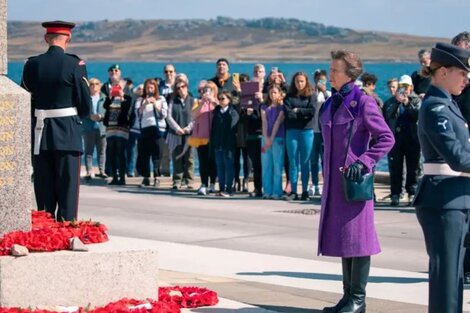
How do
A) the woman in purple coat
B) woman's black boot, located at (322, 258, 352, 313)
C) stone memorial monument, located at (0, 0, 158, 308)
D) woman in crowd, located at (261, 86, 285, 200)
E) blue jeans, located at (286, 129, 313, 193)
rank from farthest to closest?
woman in crowd, located at (261, 86, 285, 200) → blue jeans, located at (286, 129, 313, 193) → woman's black boot, located at (322, 258, 352, 313) → the woman in purple coat → stone memorial monument, located at (0, 0, 158, 308)

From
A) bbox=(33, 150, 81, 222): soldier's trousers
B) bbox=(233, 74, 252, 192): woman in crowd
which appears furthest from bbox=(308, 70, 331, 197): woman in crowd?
bbox=(33, 150, 81, 222): soldier's trousers

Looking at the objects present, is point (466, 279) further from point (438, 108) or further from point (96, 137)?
point (96, 137)

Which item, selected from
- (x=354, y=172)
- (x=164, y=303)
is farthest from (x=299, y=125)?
(x=164, y=303)

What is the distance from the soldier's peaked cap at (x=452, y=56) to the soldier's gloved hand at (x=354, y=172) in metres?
1.07

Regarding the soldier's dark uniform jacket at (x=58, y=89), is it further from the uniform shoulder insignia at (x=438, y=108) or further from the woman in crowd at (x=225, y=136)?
the woman in crowd at (x=225, y=136)

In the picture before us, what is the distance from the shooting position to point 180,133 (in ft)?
72.3

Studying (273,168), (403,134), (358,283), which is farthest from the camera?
(273,168)

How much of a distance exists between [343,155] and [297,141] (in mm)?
9870

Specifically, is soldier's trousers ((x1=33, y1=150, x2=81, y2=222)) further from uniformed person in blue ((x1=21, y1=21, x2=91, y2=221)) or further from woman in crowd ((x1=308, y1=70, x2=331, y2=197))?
woman in crowd ((x1=308, y1=70, x2=331, y2=197))

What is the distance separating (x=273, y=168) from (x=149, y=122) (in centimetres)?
324

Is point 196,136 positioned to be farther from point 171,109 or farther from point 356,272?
point 356,272

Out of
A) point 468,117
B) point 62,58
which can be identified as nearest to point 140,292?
point 62,58

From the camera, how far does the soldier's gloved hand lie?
380 inches

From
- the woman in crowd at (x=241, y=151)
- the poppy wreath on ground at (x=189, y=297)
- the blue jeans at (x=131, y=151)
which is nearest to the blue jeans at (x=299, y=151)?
the woman in crowd at (x=241, y=151)
